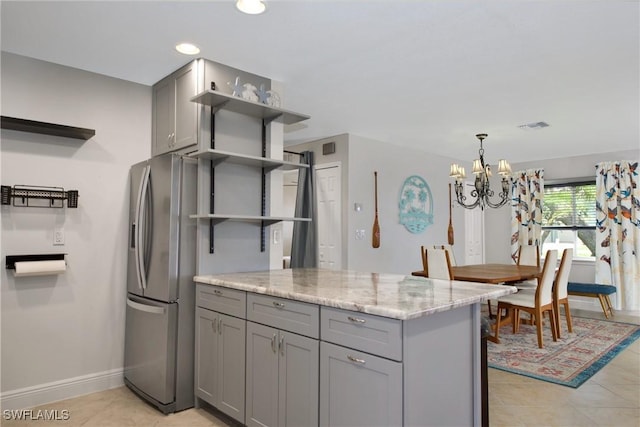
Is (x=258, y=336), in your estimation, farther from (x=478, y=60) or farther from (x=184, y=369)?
(x=478, y=60)

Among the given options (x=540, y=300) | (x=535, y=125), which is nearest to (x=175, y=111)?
(x=540, y=300)

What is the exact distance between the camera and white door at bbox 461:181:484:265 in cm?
719

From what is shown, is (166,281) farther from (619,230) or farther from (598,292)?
(619,230)

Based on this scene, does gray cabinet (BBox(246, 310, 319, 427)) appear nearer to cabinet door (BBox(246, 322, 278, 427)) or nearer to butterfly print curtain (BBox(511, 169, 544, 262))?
cabinet door (BBox(246, 322, 278, 427))

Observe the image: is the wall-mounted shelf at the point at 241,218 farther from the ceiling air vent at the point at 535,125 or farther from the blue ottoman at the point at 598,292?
the blue ottoman at the point at 598,292

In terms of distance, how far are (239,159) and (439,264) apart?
2.45 meters

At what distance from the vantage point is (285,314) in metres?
2.11

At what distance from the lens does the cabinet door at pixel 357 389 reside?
1.63 metres

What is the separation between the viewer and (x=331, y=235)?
5.25 meters

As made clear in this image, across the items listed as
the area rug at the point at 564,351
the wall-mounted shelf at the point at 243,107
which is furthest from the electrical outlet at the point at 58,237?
the area rug at the point at 564,351

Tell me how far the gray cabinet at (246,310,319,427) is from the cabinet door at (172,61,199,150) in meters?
1.30

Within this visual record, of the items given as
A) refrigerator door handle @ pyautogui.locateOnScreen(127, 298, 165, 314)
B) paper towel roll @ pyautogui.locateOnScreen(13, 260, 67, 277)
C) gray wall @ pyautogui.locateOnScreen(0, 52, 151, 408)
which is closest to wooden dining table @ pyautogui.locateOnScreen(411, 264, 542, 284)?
refrigerator door handle @ pyautogui.locateOnScreen(127, 298, 165, 314)

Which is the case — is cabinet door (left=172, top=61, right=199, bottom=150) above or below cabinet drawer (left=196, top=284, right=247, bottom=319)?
above

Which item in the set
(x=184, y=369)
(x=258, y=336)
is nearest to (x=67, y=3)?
(x=258, y=336)
